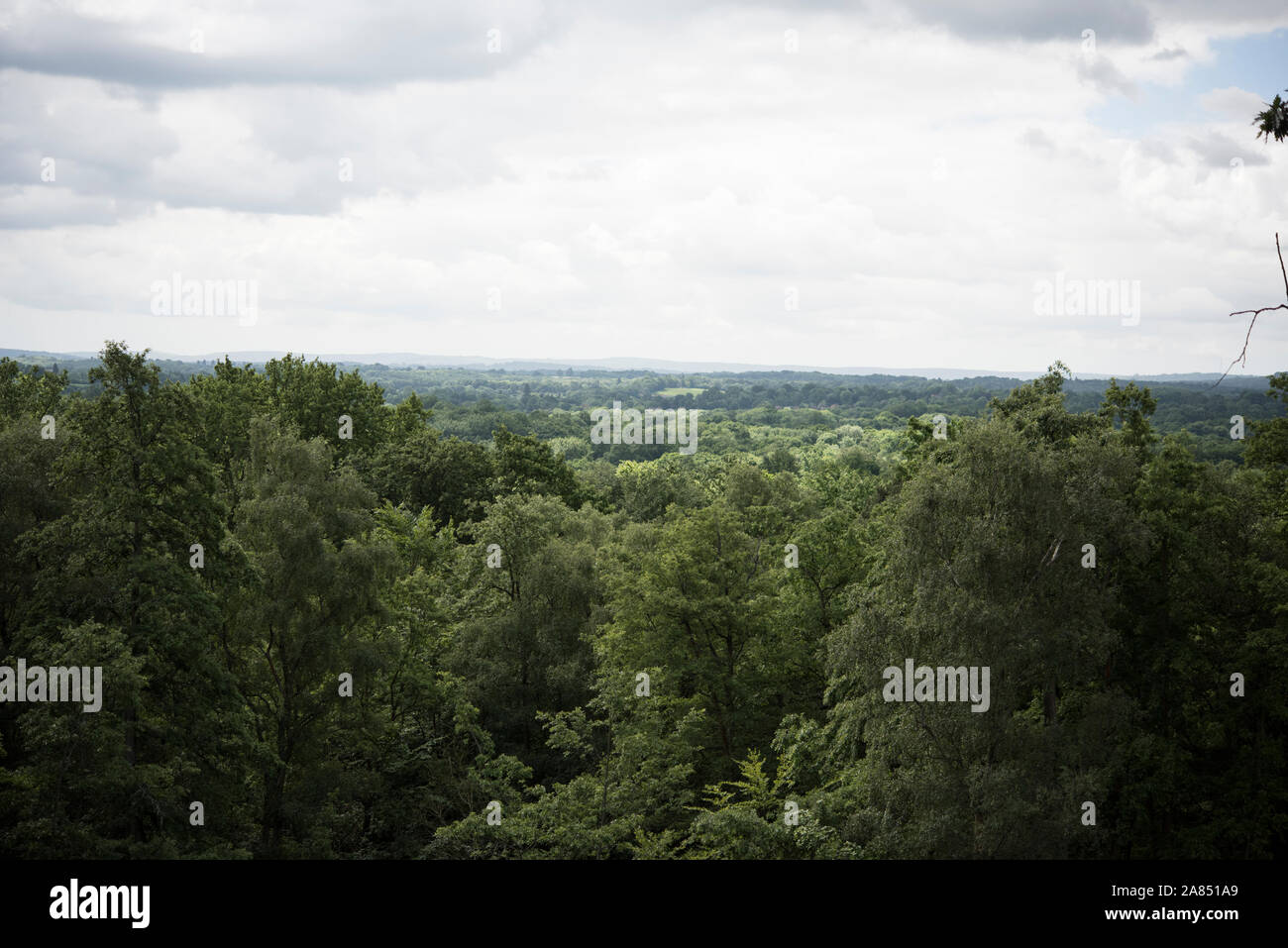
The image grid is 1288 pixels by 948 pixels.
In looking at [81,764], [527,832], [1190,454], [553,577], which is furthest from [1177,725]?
[81,764]

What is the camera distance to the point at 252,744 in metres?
21.2

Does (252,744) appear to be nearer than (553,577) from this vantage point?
Yes

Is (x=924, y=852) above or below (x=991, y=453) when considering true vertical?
below

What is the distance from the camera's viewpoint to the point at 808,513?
5112 cm

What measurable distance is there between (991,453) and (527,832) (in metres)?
15.0

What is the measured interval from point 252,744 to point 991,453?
62.8 feet
